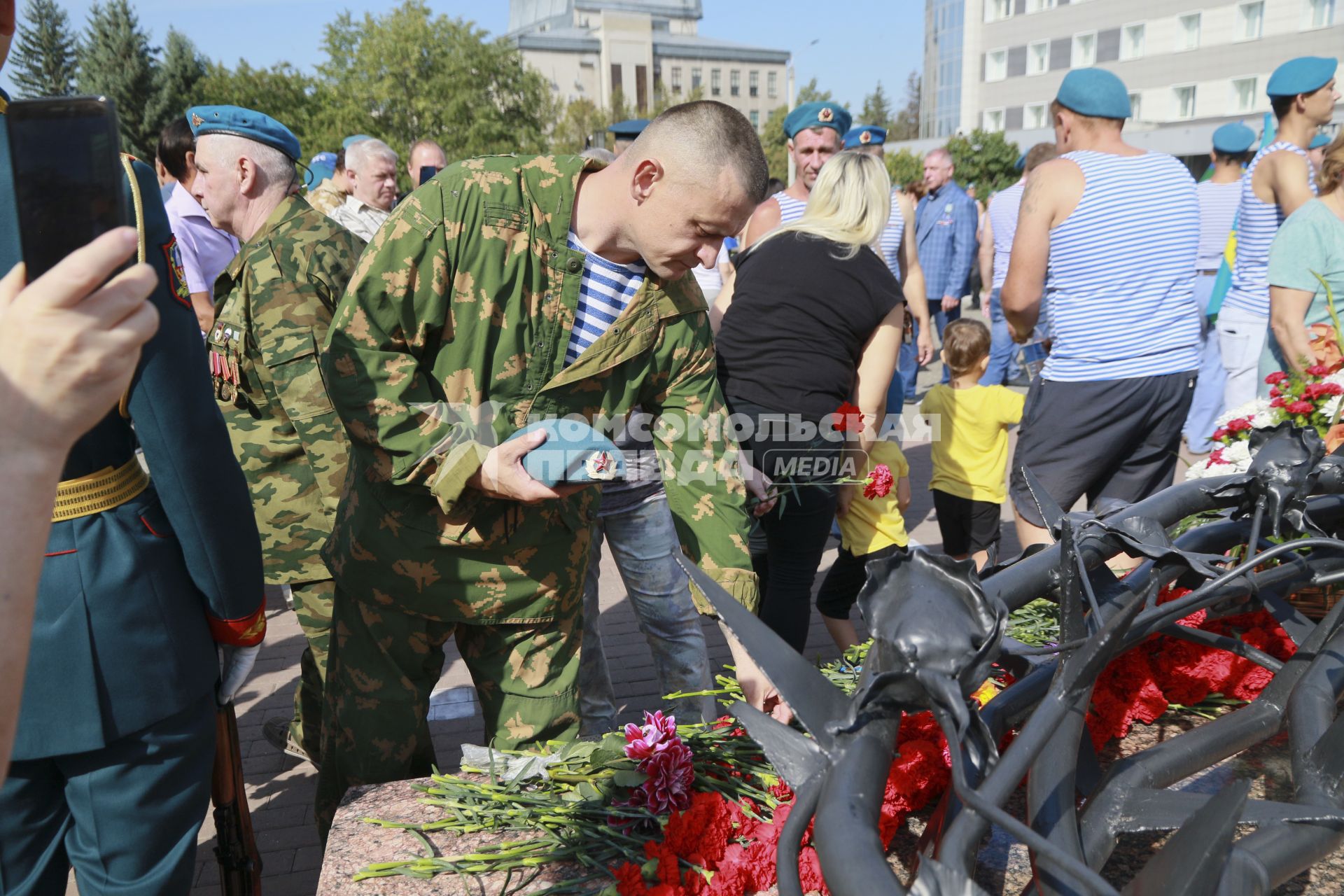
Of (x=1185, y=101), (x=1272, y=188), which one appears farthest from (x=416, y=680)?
(x=1185, y=101)

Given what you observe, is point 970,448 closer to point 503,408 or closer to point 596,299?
point 596,299

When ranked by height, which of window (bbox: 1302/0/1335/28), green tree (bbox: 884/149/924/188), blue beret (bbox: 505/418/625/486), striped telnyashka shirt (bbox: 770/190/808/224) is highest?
window (bbox: 1302/0/1335/28)

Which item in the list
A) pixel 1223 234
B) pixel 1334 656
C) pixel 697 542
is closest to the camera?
pixel 1334 656

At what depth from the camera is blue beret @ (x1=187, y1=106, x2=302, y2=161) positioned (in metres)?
3.40

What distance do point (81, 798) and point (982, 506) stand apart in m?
3.78

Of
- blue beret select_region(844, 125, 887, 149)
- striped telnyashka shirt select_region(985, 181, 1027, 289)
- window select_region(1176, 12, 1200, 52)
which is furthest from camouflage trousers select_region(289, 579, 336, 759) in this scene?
window select_region(1176, 12, 1200, 52)

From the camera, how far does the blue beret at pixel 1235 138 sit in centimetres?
713

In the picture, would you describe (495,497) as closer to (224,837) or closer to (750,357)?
(224,837)

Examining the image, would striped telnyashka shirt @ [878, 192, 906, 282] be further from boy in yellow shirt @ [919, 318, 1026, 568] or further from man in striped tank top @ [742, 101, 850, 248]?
boy in yellow shirt @ [919, 318, 1026, 568]

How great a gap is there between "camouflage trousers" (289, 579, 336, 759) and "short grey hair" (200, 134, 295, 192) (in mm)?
1342

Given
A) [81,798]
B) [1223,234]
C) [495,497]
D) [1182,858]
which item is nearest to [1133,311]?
[495,497]

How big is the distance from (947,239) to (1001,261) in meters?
1.55

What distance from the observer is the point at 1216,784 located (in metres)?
1.84

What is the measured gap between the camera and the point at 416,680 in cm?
244
